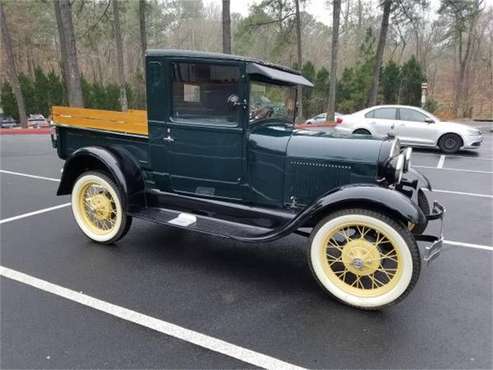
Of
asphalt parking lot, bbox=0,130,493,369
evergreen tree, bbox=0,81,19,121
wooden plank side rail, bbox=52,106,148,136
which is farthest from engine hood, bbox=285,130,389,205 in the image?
evergreen tree, bbox=0,81,19,121

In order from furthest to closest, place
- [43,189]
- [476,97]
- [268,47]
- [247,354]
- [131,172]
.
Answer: [476,97]
[268,47]
[43,189]
[131,172]
[247,354]

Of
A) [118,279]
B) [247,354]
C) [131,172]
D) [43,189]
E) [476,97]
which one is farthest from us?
[476,97]

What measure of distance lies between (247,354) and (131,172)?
222cm

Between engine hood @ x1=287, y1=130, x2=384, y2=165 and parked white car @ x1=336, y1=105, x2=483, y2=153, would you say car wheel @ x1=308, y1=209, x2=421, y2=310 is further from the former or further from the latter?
parked white car @ x1=336, y1=105, x2=483, y2=153

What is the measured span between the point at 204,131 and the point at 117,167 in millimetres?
991

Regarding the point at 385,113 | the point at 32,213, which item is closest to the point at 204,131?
the point at 32,213

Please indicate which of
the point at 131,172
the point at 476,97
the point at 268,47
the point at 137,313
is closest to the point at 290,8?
the point at 268,47

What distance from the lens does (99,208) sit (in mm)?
3953

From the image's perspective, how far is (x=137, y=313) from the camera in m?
2.70

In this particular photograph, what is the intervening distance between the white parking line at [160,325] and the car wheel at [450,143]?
1027 cm

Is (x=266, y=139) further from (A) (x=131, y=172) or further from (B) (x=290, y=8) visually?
(B) (x=290, y=8)

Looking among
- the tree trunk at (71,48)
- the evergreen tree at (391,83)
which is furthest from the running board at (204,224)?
the evergreen tree at (391,83)

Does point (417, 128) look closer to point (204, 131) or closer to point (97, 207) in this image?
point (204, 131)

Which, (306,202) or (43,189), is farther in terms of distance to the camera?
(43,189)
